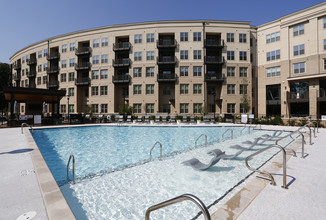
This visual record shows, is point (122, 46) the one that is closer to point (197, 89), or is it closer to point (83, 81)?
point (83, 81)

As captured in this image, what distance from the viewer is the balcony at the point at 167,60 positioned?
30.9 metres

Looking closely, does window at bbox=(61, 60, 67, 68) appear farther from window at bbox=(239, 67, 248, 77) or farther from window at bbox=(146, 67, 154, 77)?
window at bbox=(239, 67, 248, 77)

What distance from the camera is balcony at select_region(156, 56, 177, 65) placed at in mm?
30891

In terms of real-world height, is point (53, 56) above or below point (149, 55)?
above

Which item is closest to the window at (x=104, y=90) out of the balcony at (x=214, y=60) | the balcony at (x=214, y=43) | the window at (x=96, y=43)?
the window at (x=96, y=43)

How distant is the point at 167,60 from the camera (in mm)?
31484

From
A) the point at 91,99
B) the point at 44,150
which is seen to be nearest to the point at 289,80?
the point at 44,150

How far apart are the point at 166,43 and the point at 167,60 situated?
3.56 m

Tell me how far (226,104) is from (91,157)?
1116 inches

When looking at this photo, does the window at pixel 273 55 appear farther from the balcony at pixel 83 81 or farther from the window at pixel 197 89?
the balcony at pixel 83 81

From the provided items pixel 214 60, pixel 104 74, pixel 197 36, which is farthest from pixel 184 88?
pixel 104 74

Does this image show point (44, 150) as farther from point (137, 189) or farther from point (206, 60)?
point (206, 60)

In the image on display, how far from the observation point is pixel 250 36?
3203 centimetres

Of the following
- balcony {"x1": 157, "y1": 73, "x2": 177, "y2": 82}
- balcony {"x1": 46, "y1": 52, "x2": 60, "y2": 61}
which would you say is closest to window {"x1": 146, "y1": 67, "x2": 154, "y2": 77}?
balcony {"x1": 157, "y1": 73, "x2": 177, "y2": 82}
